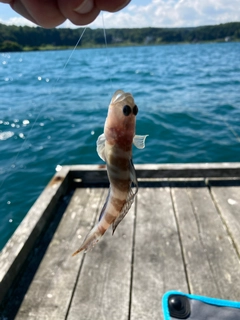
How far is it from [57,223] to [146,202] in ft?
4.03

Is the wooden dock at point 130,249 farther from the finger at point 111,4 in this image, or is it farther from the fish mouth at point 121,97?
the finger at point 111,4

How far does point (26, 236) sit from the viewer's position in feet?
12.3

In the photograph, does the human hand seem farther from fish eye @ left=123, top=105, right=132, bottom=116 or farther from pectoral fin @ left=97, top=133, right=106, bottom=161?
pectoral fin @ left=97, top=133, right=106, bottom=161

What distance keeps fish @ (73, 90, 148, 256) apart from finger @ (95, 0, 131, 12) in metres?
0.35

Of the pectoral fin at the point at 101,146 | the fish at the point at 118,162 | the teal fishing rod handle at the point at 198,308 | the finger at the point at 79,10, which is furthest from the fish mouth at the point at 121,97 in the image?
the teal fishing rod handle at the point at 198,308

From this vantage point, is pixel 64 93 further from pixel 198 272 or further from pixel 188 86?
pixel 198 272

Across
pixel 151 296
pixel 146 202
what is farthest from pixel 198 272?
pixel 146 202

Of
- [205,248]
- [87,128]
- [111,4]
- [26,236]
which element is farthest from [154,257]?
[87,128]

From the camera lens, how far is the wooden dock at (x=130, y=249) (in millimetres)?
3234

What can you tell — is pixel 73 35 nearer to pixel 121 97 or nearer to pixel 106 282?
pixel 106 282

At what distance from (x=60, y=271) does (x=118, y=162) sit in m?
2.46

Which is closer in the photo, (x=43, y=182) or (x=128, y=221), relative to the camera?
(x=128, y=221)

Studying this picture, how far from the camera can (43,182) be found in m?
8.16

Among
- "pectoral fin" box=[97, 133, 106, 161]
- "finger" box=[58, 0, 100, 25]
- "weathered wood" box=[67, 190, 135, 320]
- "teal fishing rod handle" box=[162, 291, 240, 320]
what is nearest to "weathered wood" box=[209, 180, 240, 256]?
"teal fishing rod handle" box=[162, 291, 240, 320]
